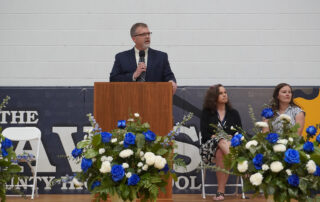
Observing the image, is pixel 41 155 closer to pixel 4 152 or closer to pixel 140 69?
pixel 140 69

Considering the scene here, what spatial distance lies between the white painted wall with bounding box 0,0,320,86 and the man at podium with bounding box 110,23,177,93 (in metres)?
1.88

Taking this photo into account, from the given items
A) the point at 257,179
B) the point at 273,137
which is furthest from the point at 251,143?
the point at 257,179

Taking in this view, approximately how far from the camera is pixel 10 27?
6238mm

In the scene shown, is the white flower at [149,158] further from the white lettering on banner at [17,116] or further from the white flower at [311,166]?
the white lettering on banner at [17,116]

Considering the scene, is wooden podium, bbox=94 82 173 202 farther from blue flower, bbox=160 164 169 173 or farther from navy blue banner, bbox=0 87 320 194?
navy blue banner, bbox=0 87 320 194

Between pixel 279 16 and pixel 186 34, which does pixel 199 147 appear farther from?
pixel 279 16

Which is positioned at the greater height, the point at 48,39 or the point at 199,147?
the point at 48,39

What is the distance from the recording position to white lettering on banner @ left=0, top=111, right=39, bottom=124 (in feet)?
19.4

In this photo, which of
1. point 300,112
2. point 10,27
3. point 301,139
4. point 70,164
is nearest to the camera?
point 301,139

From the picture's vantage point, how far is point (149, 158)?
2609mm

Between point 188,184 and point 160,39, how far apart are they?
1855 mm

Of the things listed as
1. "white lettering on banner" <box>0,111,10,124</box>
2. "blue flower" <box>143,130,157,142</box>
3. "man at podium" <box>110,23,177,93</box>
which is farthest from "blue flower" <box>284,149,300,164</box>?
"white lettering on banner" <box>0,111,10,124</box>

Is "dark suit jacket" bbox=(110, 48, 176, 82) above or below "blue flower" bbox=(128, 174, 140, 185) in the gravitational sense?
above

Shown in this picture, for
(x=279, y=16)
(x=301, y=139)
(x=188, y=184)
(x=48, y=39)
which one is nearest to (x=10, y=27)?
(x=48, y=39)
